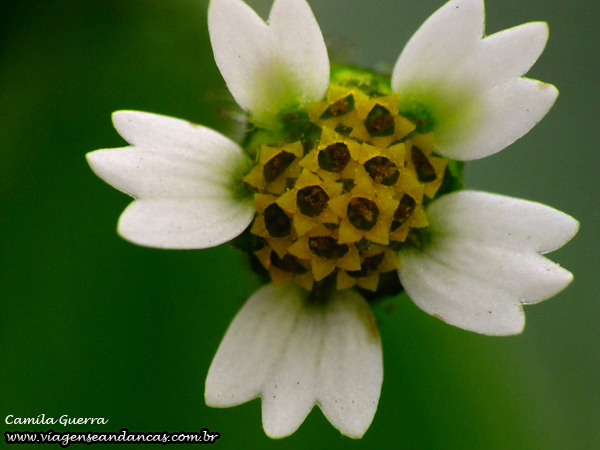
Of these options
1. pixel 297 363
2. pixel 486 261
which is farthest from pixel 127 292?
pixel 486 261

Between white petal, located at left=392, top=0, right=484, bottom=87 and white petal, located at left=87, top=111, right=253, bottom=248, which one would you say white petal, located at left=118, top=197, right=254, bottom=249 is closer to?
white petal, located at left=87, top=111, right=253, bottom=248

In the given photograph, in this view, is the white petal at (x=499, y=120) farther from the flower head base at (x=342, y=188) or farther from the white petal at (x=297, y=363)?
the white petal at (x=297, y=363)

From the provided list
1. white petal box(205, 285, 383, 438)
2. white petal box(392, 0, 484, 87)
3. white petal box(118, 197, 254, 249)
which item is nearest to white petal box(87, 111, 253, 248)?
white petal box(118, 197, 254, 249)

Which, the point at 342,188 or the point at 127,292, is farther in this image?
the point at 127,292

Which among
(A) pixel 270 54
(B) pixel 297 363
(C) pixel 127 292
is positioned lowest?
(C) pixel 127 292

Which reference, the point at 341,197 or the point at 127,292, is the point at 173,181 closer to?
the point at 341,197

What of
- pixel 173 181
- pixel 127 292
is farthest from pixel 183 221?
pixel 127 292

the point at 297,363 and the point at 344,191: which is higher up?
the point at 344,191
